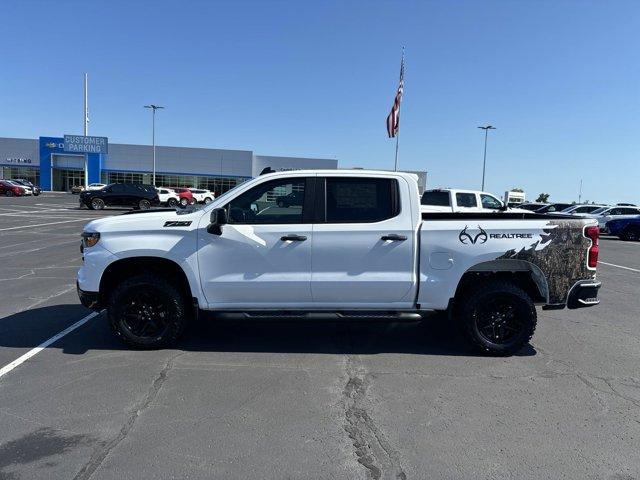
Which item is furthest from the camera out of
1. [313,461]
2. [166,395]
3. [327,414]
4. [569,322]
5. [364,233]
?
[569,322]

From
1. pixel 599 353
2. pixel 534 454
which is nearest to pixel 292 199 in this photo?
pixel 534 454

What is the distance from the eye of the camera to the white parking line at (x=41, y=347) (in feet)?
15.9

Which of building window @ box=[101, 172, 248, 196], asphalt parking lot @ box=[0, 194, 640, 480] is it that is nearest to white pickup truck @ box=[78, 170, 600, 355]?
asphalt parking lot @ box=[0, 194, 640, 480]

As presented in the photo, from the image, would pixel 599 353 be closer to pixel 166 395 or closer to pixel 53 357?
pixel 166 395

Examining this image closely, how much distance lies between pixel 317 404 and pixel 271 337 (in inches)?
75.5

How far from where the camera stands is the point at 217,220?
5035mm

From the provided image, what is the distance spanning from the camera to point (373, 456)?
3.36 meters

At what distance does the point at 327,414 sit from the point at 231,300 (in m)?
1.80

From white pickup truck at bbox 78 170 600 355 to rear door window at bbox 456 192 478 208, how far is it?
12632 millimetres

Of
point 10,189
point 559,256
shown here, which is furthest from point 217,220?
point 10,189

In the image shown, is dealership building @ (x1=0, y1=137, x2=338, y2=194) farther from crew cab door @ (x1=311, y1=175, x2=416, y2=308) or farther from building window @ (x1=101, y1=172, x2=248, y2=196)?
crew cab door @ (x1=311, y1=175, x2=416, y2=308)

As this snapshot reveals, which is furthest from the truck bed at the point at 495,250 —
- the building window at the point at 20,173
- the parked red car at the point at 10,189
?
the building window at the point at 20,173

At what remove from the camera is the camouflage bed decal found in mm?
5238

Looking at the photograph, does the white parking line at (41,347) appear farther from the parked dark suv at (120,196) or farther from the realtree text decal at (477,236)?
the parked dark suv at (120,196)
